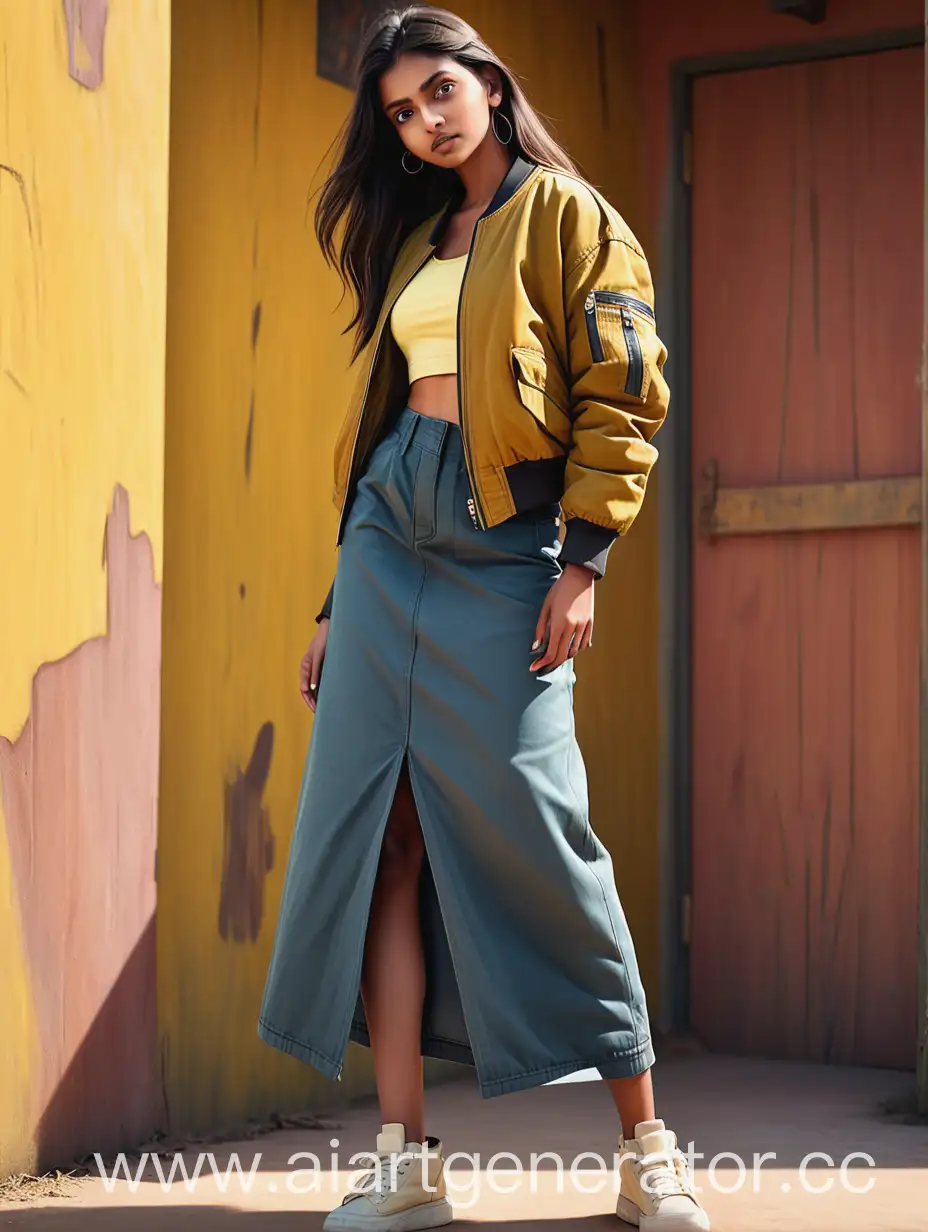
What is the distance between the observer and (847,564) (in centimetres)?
464

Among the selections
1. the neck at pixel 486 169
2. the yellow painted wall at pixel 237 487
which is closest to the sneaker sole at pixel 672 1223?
the yellow painted wall at pixel 237 487

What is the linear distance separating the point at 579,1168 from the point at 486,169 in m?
1.71

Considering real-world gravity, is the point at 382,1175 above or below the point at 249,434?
below

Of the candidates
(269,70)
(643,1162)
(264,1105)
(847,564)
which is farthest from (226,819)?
(847,564)

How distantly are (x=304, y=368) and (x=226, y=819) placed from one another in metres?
0.98

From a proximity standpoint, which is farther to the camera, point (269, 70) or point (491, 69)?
point (269, 70)

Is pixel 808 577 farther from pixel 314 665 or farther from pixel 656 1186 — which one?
pixel 656 1186

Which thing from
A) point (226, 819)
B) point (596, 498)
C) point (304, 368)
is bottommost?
point (226, 819)

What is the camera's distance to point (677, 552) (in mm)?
4895

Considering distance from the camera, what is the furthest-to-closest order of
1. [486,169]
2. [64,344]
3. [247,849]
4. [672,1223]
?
[247,849] → [64,344] → [486,169] → [672,1223]

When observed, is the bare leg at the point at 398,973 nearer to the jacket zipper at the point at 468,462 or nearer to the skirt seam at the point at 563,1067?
the skirt seam at the point at 563,1067

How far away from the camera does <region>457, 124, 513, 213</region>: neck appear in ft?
9.01

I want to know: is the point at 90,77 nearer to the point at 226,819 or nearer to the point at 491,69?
the point at 491,69

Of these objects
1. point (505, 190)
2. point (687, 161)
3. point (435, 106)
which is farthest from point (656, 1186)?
point (687, 161)
